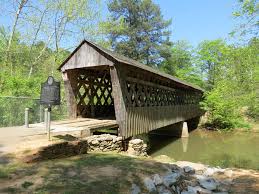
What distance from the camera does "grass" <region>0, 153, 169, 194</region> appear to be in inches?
196

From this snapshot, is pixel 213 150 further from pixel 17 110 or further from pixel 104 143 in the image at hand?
pixel 17 110

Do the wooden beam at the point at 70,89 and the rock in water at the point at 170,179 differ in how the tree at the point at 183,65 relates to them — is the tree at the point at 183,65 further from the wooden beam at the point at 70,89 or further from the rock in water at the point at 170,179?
the rock in water at the point at 170,179

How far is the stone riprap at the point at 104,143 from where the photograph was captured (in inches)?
403

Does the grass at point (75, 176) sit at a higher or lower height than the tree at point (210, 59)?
lower

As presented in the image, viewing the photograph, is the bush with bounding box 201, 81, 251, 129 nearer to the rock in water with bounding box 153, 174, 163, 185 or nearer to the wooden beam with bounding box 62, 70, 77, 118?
the wooden beam with bounding box 62, 70, 77, 118

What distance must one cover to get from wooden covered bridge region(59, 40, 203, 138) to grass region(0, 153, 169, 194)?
4.96 meters

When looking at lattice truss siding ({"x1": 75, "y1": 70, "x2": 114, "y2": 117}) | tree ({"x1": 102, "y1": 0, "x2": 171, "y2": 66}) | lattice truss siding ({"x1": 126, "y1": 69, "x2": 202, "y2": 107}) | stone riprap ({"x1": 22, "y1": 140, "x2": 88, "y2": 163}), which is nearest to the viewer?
stone riprap ({"x1": 22, "y1": 140, "x2": 88, "y2": 163})

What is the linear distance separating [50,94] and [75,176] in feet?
10.3

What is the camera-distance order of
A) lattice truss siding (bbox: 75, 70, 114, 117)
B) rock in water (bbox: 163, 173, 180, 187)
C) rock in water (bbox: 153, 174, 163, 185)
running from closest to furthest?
rock in water (bbox: 153, 174, 163, 185), rock in water (bbox: 163, 173, 180, 187), lattice truss siding (bbox: 75, 70, 114, 117)

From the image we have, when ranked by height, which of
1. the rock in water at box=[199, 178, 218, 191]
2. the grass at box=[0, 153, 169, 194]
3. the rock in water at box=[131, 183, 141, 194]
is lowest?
the rock in water at box=[199, 178, 218, 191]

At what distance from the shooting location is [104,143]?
10.6 metres

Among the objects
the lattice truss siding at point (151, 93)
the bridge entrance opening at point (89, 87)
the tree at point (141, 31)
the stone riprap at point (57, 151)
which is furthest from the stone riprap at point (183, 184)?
the tree at point (141, 31)

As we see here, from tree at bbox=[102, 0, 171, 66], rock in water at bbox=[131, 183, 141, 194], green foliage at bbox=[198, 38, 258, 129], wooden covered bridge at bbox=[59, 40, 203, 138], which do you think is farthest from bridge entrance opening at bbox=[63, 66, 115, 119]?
tree at bbox=[102, 0, 171, 66]

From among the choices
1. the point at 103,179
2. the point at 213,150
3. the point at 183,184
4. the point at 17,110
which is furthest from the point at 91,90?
the point at 103,179
